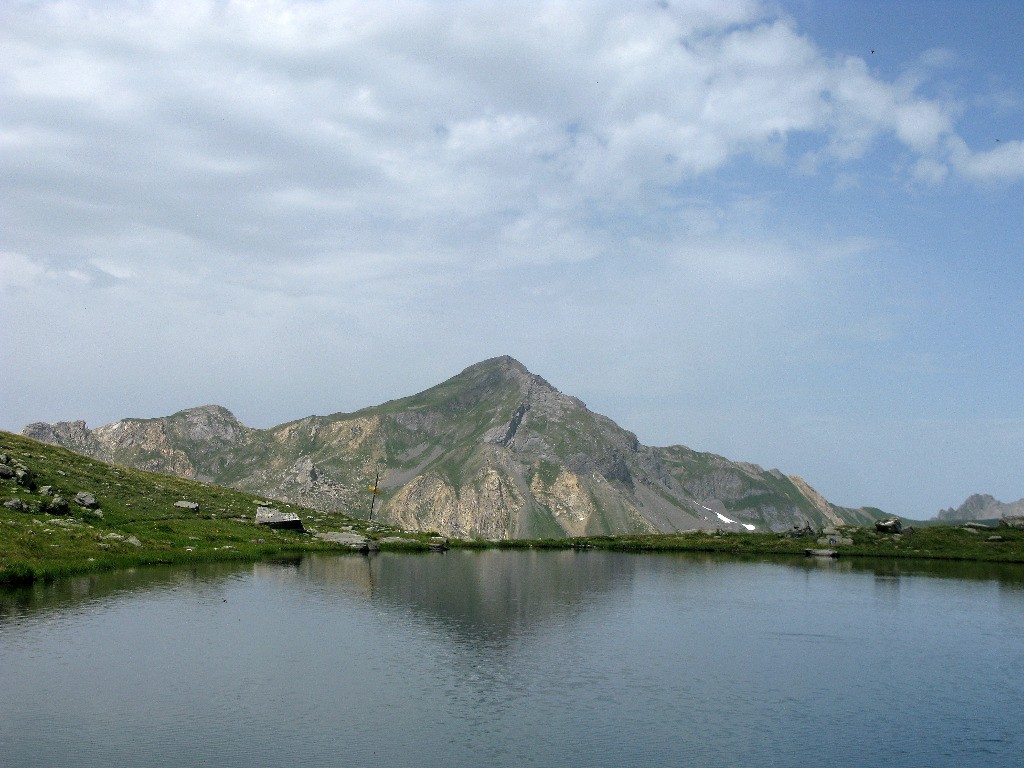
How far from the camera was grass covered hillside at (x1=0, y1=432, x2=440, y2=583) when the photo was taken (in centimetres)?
6894

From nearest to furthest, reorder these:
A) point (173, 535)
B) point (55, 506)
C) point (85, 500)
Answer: point (55, 506)
point (85, 500)
point (173, 535)

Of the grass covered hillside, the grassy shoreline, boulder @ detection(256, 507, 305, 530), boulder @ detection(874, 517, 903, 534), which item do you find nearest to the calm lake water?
the grass covered hillside

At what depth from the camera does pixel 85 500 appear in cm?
8781

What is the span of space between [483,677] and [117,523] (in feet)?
200

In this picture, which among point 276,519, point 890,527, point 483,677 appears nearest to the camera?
point 483,677

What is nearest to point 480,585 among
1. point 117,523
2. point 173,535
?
point 173,535

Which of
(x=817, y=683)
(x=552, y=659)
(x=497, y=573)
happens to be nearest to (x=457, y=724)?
(x=552, y=659)

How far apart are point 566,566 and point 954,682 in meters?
70.3

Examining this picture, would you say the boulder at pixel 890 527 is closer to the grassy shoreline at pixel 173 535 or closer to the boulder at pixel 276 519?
the grassy shoreline at pixel 173 535

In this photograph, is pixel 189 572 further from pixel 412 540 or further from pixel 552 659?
pixel 412 540

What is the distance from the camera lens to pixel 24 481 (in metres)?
85.7

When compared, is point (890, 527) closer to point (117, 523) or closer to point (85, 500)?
point (117, 523)

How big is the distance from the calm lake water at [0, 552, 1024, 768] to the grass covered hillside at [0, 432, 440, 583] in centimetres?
444

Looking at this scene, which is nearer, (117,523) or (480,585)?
(480,585)
